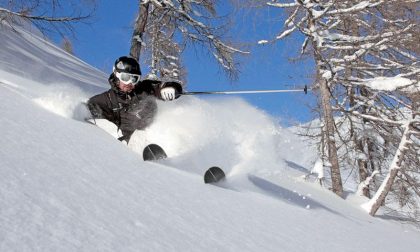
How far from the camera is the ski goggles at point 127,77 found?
18.3ft

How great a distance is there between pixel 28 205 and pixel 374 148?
13.1 metres

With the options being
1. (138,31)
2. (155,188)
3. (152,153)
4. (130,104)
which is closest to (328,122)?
(138,31)

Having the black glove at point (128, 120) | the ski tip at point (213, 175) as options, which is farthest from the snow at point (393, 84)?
the ski tip at point (213, 175)

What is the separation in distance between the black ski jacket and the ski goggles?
0.51 ft

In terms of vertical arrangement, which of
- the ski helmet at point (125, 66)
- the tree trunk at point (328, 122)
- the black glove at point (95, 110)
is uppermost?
the tree trunk at point (328, 122)

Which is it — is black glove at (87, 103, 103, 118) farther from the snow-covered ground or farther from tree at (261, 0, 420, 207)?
tree at (261, 0, 420, 207)

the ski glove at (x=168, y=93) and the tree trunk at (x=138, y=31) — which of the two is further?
the tree trunk at (x=138, y=31)

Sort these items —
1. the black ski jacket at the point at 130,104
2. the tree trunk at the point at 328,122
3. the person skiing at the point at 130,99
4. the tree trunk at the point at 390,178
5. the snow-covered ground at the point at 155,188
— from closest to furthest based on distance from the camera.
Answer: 1. the snow-covered ground at the point at 155,188
2. the person skiing at the point at 130,99
3. the black ski jacket at the point at 130,104
4. the tree trunk at the point at 390,178
5. the tree trunk at the point at 328,122

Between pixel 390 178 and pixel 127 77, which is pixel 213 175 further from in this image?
pixel 390 178

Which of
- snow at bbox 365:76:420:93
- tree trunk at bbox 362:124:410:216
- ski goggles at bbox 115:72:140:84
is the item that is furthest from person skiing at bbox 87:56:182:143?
tree trunk at bbox 362:124:410:216

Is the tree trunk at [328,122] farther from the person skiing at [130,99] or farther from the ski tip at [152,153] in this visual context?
the ski tip at [152,153]

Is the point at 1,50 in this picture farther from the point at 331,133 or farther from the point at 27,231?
the point at 27,231

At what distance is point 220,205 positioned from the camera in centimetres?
341

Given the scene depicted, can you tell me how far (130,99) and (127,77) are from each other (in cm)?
42
